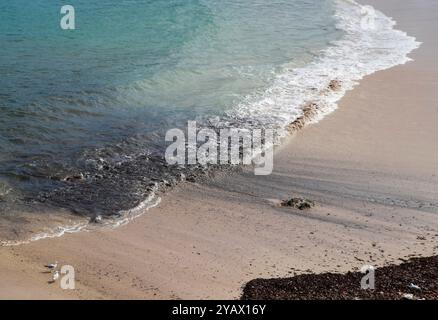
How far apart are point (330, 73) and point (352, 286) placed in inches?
354

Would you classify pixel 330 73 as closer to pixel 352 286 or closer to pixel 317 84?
pixel 317 84

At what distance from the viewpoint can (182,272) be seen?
6.54 meters

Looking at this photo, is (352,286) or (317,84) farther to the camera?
(317,84)

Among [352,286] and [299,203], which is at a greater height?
[299,203]

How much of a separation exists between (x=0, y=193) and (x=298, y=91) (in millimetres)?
6924

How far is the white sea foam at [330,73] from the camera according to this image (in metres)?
11.7

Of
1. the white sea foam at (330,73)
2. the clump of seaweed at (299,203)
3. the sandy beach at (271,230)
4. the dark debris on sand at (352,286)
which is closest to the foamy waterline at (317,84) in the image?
the white sea foam at (330,73)

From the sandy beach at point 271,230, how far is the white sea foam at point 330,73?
1131 mm

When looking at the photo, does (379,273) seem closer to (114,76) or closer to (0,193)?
(0,193)

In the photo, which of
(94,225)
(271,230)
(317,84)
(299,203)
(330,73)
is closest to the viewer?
(271,230)

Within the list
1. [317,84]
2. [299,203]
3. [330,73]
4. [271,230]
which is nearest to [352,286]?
[271,230]

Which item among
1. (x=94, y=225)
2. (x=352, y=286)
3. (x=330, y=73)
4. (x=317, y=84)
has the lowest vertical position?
(x=352, y=286)

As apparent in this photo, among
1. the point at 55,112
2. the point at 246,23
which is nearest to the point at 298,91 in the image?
the point at 55,112

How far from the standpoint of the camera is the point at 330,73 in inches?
565
